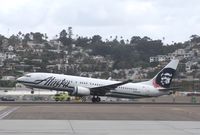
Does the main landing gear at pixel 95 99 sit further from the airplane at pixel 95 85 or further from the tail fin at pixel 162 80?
the tail fin at pixel 162 80

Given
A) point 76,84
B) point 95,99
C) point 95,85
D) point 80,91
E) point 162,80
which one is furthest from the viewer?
point 162,80

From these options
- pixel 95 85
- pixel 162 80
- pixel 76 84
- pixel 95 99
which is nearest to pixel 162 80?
pixel 162 80

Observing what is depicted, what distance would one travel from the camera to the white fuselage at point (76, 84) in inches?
2430

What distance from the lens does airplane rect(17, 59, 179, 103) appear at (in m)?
61.8

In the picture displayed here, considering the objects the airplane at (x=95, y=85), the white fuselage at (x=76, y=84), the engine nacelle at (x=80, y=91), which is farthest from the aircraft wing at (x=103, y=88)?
the engine nacelle at (x=80, y=91)

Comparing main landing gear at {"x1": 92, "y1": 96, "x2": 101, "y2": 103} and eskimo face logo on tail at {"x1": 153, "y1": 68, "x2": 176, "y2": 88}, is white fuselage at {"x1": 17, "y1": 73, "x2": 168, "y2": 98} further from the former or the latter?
main landing gear at {"x1": 92, "y1": 96, "x2": 101, "y2": 103}

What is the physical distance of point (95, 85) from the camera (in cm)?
6375

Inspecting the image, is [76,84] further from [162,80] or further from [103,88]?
[162,80]

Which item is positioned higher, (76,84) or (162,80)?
(162,80)

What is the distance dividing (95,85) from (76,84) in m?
2.53

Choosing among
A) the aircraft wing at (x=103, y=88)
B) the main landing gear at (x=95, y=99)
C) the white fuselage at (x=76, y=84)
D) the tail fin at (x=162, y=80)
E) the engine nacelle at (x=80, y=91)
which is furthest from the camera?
the tail fin at (x=162, y=80)
